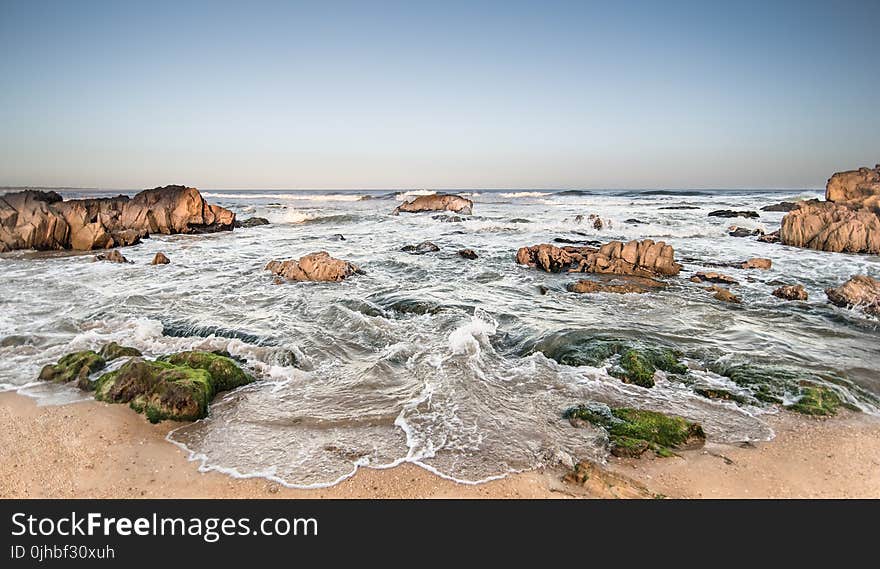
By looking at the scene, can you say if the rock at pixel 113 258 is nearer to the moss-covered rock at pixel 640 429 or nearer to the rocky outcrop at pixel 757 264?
the moss-covered rock at pixel 640 429

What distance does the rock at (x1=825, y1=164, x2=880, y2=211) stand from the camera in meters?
19.8

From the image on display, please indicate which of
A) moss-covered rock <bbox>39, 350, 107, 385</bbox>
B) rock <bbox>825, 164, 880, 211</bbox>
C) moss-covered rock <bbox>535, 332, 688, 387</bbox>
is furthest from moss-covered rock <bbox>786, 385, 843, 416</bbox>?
rock <bbox>825, 164, 880, 211</bbox>

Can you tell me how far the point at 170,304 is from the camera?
404 inches

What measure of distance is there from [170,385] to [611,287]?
393 inches

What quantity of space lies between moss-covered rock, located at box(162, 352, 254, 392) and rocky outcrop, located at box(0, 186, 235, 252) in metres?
16.9

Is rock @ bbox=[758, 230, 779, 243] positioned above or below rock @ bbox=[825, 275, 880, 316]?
above

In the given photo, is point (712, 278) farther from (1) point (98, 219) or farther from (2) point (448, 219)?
(1) point (98, 219)

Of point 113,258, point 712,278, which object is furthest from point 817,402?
point 113,258

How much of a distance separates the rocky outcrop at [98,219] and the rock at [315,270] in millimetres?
11324

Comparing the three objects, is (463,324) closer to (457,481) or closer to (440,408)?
(440,408)

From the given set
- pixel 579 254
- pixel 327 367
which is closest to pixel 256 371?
pixel 327 367

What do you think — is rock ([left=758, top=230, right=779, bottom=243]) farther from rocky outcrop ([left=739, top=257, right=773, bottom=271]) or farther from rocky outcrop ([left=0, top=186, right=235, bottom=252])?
rocky outcrop ([left=0, top=186, right=235, bottom=252])

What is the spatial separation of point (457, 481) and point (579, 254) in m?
12.4
